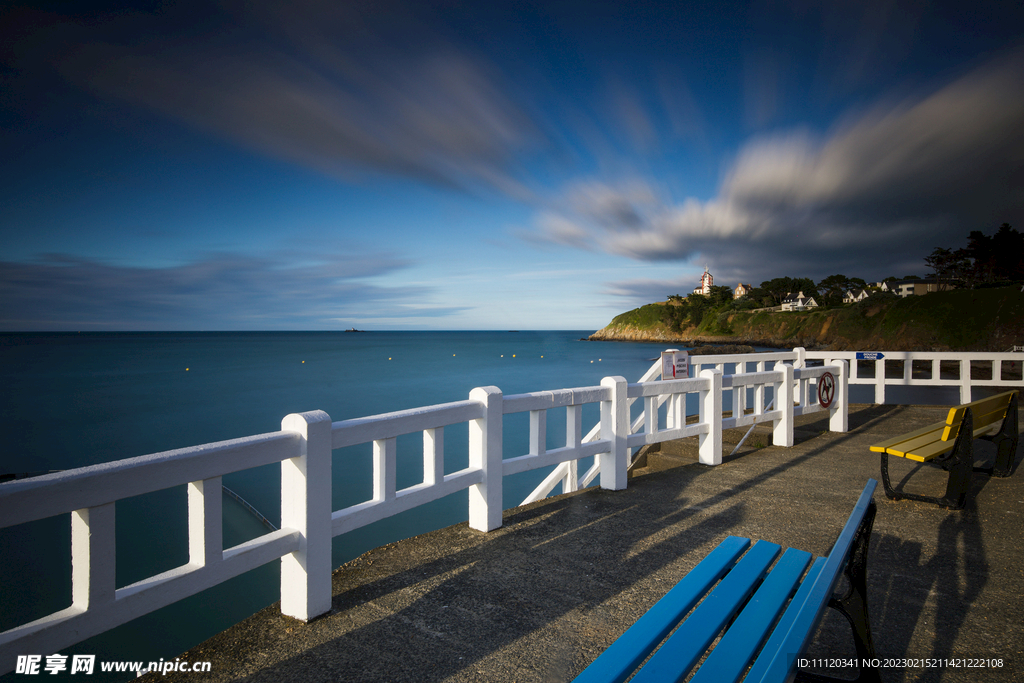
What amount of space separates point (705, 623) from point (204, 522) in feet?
7.84

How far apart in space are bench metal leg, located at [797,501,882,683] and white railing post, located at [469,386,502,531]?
→ 8.40 feet

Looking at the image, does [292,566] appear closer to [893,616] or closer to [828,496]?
[893,616]

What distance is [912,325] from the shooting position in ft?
189

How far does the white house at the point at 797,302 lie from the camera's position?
363 feet

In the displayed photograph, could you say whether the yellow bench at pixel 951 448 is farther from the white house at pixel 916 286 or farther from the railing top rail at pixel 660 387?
the white house at pixel 916 286

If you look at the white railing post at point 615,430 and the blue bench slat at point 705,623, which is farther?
the white railing post at point 615,430

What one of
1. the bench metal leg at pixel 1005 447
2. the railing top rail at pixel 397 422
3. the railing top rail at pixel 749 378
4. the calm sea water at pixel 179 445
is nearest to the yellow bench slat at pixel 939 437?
the bench metal leg at pixel 1005 447

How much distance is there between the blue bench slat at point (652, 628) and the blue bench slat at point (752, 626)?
0.51 feet

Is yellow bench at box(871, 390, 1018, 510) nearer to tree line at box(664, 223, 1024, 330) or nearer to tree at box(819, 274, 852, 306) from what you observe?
tree line at box(664, 223, 1024, 330)

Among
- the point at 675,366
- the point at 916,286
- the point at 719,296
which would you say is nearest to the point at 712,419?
the point at 675,366

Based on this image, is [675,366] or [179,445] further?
[179,445]

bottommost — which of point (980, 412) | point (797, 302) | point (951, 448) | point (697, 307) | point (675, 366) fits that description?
point (951, 448)

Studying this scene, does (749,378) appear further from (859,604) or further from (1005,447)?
(859,604)

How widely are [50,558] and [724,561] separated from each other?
1243 centimetres
